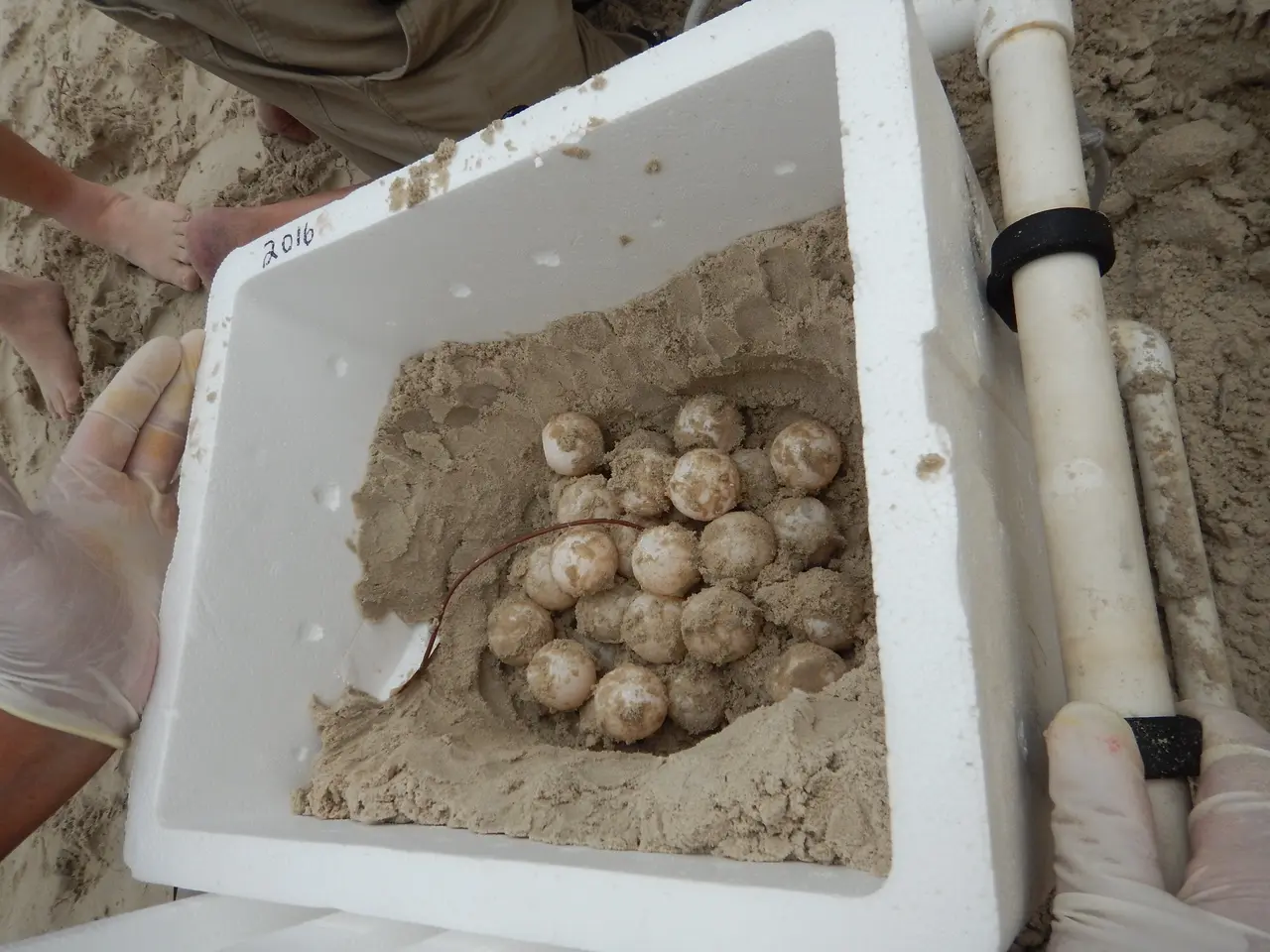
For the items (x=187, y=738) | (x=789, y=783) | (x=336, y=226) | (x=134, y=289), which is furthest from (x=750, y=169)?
(x=134, y=289)

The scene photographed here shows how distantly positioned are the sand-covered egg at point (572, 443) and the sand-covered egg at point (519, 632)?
229 mm

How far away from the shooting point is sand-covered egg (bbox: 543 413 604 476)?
132cm

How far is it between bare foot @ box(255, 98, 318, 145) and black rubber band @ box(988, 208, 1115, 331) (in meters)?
A: 1.76

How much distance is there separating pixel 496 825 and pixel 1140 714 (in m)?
0.64

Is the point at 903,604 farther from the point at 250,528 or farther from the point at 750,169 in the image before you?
the point at 250,528

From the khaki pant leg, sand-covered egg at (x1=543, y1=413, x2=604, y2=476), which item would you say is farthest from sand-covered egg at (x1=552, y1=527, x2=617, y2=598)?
the khaki pant leg

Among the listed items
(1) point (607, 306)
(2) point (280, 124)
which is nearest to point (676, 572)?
(1) point (607, 306)

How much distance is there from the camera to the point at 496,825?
0.92 meters

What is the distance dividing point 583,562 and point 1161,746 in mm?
779

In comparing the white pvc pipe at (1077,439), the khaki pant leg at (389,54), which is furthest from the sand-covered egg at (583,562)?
the khaki pant leg at (389,54)

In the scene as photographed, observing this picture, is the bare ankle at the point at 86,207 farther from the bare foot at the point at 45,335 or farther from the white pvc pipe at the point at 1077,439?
the white pvc pipe at the point at 1077,439

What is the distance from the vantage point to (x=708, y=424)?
1.27 meters

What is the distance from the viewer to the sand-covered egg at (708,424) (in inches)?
50.3

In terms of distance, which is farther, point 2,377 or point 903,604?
point 2,377
